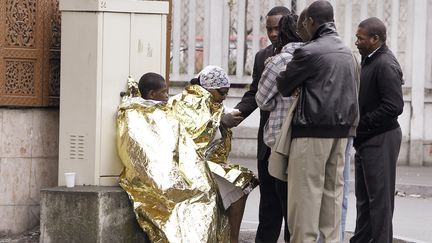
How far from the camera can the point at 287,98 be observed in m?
7.52

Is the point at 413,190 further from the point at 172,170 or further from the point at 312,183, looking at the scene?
the point at 312,183

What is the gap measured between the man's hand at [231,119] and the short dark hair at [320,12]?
4.11 feet

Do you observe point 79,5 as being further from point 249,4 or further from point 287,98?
point 249,4

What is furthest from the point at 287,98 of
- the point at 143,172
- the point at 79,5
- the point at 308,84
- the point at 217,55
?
the point at 217,55

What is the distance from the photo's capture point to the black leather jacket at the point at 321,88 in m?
7.09

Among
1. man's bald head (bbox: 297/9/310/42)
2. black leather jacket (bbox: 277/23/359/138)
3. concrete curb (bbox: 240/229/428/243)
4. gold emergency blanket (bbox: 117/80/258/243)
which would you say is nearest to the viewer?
black leather jacket (bbox: 277/23/359/138)

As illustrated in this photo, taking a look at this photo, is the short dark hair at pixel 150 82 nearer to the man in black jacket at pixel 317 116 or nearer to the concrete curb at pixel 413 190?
the man in black jacket at pixel 317 116

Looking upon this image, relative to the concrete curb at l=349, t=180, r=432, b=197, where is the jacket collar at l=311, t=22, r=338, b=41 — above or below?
above

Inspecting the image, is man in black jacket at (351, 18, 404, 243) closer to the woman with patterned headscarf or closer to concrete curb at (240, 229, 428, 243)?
the woman with patterned headscarf

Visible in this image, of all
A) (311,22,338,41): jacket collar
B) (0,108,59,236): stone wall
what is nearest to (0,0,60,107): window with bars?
(0,108,59,236): stone wall

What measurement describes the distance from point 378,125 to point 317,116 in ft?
3.30

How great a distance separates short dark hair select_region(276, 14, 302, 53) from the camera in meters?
7.91

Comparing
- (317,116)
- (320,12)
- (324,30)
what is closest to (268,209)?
(317,116)

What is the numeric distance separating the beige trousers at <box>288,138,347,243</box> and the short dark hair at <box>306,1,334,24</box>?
2.63 feet
